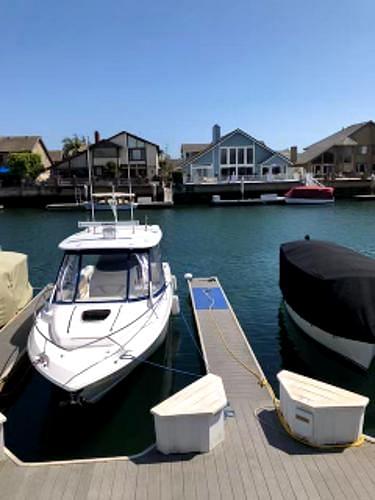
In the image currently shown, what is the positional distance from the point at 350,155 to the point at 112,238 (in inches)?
3117

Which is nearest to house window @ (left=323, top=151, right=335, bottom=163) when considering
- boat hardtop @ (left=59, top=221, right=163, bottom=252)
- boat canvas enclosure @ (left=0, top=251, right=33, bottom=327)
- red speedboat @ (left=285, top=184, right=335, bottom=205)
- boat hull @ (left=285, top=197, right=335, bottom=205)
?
red speedboat @ (left=285, top=184, right=335, bottom=205)

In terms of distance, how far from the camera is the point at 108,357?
28.9 feet

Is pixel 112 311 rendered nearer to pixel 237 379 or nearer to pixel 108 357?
pixel 108 357

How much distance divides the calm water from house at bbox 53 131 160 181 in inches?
1207

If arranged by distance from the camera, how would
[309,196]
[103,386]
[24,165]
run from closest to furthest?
[103,386], [309,196], [24,165]

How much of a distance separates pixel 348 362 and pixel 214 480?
632 centimetres

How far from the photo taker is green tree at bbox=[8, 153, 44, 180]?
68000 mm

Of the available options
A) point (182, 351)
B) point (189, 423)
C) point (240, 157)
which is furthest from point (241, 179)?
point (189, 423)

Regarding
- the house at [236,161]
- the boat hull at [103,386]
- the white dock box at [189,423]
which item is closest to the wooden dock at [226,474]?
the white dock box at [189,423]

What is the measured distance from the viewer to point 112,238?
40.7 feet

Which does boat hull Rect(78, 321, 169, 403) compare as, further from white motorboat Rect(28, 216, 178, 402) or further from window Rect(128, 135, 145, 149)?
window Rect(128, 135, 145, 149)

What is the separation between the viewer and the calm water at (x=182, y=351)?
28.9ft

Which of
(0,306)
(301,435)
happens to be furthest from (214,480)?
(0,306)

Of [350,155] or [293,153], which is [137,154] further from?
[350,155]
